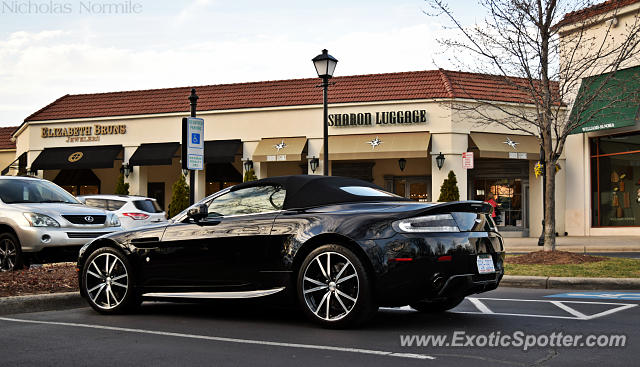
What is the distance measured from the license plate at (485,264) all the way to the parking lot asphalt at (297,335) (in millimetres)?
517

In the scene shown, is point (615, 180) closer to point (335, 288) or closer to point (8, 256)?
point (8, 256)

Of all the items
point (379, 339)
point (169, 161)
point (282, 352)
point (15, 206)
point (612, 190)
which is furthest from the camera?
point (169, 161)

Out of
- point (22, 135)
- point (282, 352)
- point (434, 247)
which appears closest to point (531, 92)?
point (434, 247)

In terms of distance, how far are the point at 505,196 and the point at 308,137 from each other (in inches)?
338

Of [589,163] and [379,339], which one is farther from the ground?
[589,163]

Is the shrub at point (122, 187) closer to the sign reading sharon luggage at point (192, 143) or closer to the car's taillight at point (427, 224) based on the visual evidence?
the sign reading sharon luggage at point (192, 143)

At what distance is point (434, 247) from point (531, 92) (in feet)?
29.5

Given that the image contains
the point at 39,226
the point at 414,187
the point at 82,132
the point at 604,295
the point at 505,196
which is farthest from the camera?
the point at 82,132

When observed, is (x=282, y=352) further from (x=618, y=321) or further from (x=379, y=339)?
(x=618, y=321)

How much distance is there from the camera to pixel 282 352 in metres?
5.53

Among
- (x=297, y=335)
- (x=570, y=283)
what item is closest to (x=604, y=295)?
(x=570, y=283)

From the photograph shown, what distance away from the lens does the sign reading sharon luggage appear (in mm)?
14242

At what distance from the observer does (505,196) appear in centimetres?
3017

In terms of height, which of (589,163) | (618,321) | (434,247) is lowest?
(618,321)
